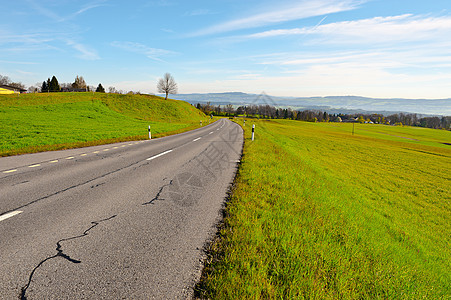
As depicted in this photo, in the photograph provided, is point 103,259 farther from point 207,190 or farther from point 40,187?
point 40,187

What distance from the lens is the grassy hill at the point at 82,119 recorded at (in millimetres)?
16531

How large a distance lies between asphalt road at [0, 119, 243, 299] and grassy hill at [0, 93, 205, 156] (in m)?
6.77

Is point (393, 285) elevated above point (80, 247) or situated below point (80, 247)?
below

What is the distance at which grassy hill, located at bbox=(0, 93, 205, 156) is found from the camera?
1653 centimetres

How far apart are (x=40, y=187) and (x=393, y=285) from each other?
7.41m

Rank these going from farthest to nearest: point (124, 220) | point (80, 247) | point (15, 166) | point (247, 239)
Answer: point (15, 166)
point (124, 220)
point (247, 239)
point (80, 247)

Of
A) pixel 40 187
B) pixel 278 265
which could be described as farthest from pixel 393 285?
pixel 40 187

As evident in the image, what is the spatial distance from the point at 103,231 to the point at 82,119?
37.8 meters

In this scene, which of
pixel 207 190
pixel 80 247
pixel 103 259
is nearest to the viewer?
pixel 103 259

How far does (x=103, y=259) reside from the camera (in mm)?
2752

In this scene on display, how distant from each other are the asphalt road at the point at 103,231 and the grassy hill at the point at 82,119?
6774mm

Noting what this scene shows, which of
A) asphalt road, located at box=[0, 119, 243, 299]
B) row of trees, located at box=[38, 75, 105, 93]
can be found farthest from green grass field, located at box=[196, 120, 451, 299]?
row of trees, located at box=[38, 75, 105, 93]

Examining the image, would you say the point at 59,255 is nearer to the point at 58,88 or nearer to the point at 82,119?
the point at 82,119

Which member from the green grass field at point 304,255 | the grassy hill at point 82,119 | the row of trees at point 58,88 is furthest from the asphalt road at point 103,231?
the row of trees at point 58,88
